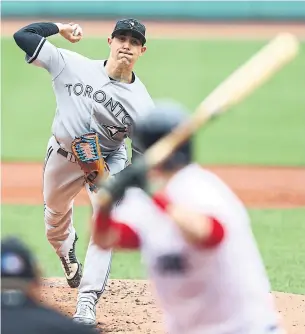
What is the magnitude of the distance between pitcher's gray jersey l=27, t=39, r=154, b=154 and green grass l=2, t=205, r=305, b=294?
1.71 m

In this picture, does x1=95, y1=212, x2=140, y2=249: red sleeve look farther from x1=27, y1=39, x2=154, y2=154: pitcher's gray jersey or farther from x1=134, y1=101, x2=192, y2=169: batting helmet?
x1=27, y1=39, x2=154, y2=154: pitcher's gray jersey

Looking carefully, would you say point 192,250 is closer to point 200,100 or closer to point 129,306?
point 129,306

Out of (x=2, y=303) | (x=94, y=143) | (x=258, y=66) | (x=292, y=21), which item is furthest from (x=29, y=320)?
(x=292, y=21)

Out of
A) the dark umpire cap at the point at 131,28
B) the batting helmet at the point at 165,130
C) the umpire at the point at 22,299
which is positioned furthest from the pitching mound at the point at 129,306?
the umpire at the point at 22,299

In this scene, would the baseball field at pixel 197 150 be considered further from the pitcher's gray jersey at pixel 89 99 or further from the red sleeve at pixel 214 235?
the pitcher's gray jersey at pixel 89 99

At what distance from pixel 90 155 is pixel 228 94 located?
2.20 meters

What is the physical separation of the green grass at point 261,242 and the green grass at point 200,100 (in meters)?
2.98

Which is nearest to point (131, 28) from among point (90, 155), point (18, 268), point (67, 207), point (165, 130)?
point (90, 155)

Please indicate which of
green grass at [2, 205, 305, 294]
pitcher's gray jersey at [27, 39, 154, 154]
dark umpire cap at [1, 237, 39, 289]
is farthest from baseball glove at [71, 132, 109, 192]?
dark umpire cap at [1, 237, 39, 289]

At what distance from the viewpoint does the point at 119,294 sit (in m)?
6.29

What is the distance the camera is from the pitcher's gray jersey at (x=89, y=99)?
551 cm

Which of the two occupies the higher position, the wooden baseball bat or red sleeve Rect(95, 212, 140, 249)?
the wooden baseball bat

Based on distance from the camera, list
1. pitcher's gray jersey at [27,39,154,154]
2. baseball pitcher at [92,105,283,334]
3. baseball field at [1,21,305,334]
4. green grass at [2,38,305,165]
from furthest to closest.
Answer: green grass at [2,38,305,165] < baseball field at [1,21,305,334] < pitcher's gray jersey at [27,39,154,154] < baseball pitcher at [92,105,283,334]

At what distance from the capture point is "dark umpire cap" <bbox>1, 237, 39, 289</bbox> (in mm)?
2652
